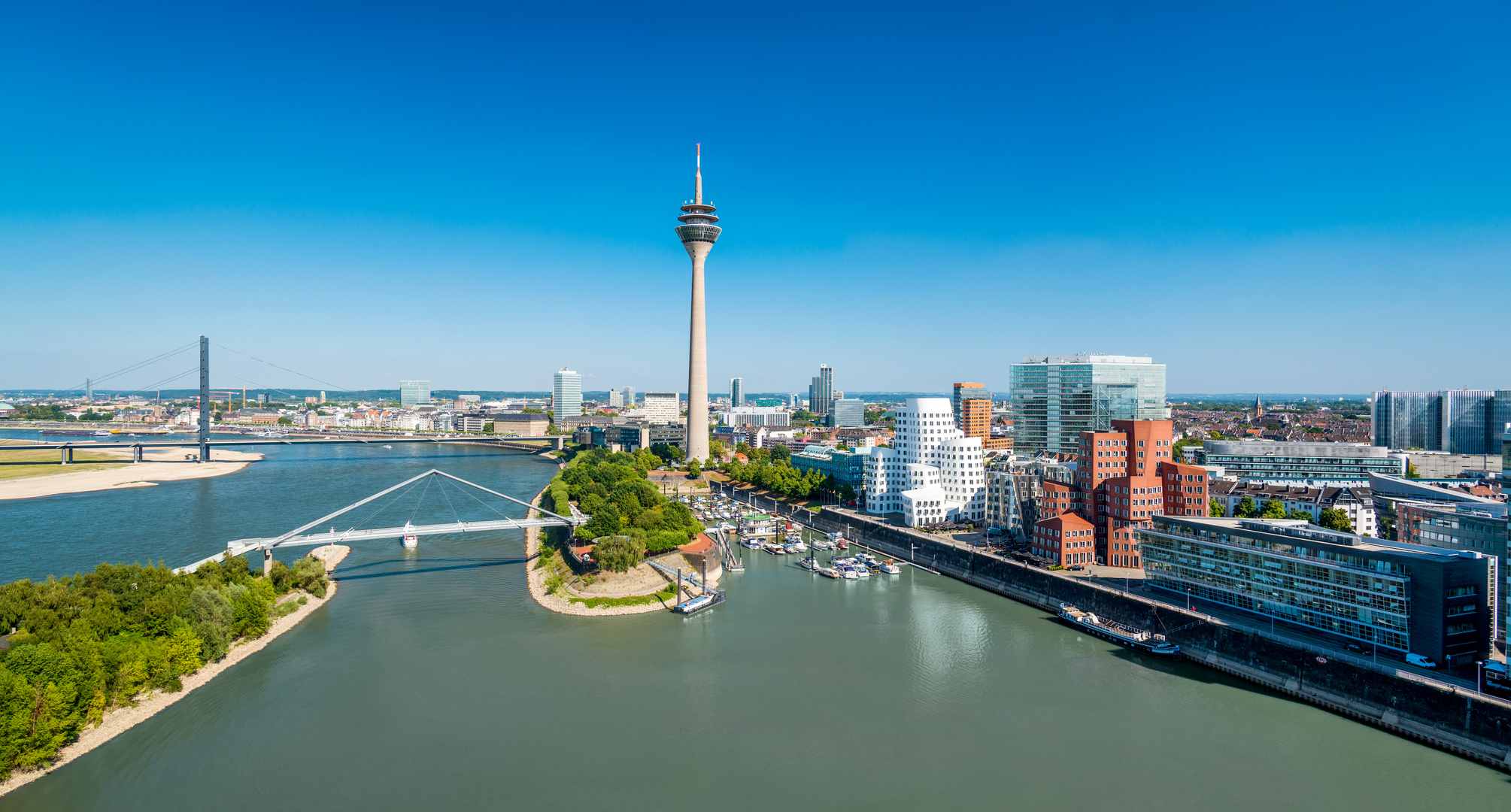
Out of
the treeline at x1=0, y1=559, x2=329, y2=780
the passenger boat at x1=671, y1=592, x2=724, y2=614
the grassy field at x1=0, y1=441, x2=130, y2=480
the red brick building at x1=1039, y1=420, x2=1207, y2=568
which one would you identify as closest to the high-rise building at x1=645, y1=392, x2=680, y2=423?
the grassy field at x1=0, y1=441, x2=130, y2=480

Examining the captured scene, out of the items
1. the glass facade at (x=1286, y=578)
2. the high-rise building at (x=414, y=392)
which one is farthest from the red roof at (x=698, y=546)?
the high-rise building at (x=414, y=392)

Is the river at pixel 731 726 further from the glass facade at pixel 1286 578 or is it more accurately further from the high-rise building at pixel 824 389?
the high-rise building at pixel 824 389

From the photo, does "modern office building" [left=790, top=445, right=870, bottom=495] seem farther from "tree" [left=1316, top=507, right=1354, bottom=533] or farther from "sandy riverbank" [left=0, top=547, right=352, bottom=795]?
"sandy riverbank" [left=0, top=547, right=352, bottom=795]

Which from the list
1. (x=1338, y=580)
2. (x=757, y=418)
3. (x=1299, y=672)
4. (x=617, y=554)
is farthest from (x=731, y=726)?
(x=757, y=418)

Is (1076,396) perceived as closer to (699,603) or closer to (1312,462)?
(1312,462)

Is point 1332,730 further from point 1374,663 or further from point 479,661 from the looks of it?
point 479,661

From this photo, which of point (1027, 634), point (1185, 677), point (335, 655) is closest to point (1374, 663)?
point (1185, 677)
